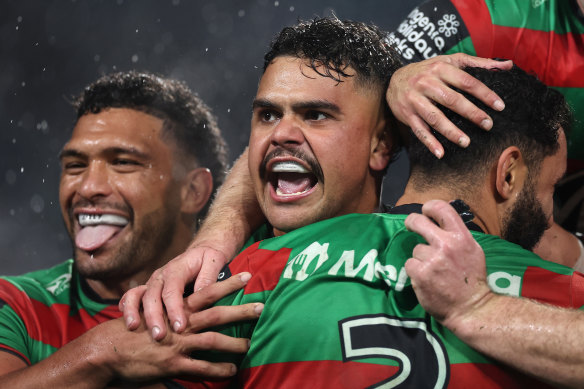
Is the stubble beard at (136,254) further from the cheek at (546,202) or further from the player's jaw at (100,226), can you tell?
the cheek at (546,202)

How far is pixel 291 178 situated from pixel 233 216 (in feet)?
1.12

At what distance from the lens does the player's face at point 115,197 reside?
2.77 m


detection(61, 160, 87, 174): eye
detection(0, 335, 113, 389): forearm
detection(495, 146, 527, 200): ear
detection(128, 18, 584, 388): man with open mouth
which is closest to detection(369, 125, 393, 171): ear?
detection(128, 18, 584, 388): man with open mouth

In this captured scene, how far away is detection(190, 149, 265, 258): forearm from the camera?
2.00m

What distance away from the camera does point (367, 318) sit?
126 centimetres

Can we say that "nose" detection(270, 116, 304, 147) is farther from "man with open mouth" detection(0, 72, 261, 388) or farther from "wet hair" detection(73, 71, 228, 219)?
"wet hair" detection(73, 71, 228, 219)

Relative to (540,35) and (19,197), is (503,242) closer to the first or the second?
(540,35)

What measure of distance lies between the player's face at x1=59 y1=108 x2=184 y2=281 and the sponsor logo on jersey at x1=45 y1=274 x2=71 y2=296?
0.42ft

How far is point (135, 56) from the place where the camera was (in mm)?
4598

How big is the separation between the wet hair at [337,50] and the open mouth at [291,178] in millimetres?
256

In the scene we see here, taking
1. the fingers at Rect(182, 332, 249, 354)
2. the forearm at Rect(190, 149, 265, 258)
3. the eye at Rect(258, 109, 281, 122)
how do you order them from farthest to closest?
the forearm at Rect(190, 149, 265, 258) < the eye at Rect(258, 109, 281, 122) < the fingers at Rect(182, 332, 249, 354)

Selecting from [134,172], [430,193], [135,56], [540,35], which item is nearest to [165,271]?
[430,193]

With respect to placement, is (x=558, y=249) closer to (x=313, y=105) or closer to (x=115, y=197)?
(x=313, y=105)

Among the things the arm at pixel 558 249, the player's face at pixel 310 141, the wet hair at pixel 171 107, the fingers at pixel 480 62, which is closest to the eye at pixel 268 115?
the player's face at pixel 310 141
